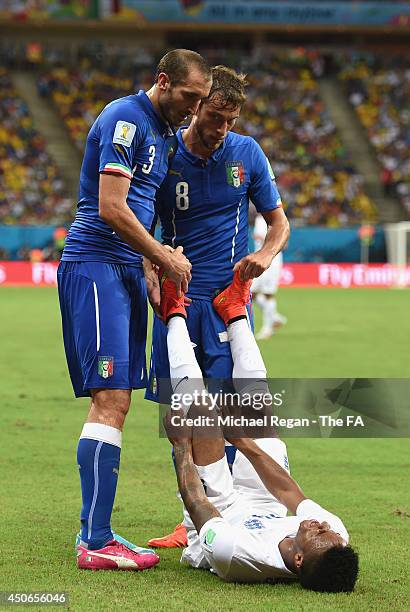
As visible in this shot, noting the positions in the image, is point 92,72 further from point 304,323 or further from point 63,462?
point 63,462

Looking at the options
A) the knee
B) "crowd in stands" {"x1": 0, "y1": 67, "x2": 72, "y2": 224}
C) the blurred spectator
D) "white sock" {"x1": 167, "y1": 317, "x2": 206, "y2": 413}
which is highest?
"crowd in stands" {"x1": 0, "y1": 67, "x2": 72, "y2": 224}

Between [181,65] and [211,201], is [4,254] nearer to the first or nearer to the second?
[211,201]

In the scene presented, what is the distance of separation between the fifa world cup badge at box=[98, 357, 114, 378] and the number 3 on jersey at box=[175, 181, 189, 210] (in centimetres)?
108

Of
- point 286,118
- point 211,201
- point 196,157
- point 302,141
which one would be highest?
point 286,118

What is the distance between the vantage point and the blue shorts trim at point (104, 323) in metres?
4.99

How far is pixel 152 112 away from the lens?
5.12 metres

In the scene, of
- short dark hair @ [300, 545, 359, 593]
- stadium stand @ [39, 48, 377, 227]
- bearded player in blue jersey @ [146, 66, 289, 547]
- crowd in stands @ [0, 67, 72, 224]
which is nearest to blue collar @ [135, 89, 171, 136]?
bearded player in blue jersey @ [146, 66, 289, 547]

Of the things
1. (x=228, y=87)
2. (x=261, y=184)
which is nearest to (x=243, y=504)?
(x=261, y=184)

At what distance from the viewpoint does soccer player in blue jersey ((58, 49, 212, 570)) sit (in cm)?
491

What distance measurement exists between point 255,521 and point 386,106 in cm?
3740

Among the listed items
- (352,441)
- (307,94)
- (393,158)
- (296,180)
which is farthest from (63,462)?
(307,94)

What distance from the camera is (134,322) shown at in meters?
5.23

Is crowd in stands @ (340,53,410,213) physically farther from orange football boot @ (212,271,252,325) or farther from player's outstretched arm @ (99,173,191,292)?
player's outstretched arm @ (99,173,191,292)

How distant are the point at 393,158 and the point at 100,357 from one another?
34.4 m
